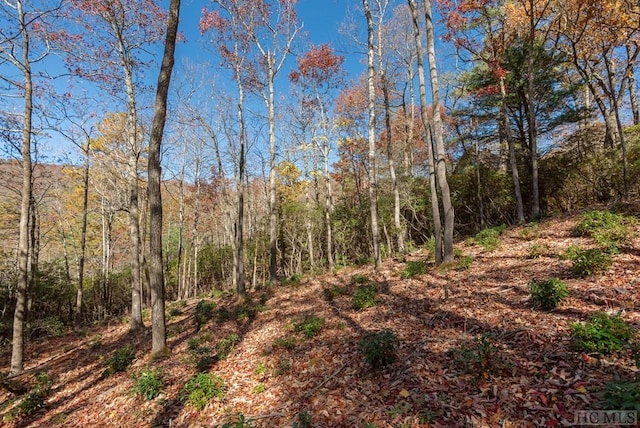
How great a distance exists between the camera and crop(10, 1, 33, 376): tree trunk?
773 cm

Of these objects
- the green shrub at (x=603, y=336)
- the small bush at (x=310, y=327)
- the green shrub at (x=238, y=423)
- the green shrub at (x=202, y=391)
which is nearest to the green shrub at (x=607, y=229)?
the green shrub at (x=603, y=336)

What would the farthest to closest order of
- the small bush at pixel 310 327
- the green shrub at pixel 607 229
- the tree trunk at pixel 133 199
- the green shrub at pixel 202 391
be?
the tree trunk at pixel 133 199, the green shrub at pixel 607 229, the small bush at pixel 310 327, the green shrub at pixel 202 391

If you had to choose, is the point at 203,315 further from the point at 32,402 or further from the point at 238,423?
the point at 238,423

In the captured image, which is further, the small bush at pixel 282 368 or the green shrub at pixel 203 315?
the green shrub at pixel 203 315

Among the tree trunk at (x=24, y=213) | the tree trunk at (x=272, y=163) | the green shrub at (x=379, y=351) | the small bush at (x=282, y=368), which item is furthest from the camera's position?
the tree trunk at (x=272, y=163)

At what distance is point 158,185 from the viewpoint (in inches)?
256

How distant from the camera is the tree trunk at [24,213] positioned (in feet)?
25.4

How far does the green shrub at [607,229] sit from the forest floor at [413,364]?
0.85ft

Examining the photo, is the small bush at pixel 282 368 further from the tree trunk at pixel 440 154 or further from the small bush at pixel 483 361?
the tree trunk at pixel 440 154

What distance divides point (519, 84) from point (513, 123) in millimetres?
2216

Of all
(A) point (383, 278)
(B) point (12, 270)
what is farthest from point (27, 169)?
(A) point (383, 278)

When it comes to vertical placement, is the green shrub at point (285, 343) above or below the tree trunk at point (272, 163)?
below

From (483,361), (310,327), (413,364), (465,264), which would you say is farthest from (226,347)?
(465,264)

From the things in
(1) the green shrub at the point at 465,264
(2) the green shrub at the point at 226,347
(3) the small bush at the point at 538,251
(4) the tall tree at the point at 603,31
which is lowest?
(2) the green shrub at the point at 226,347
